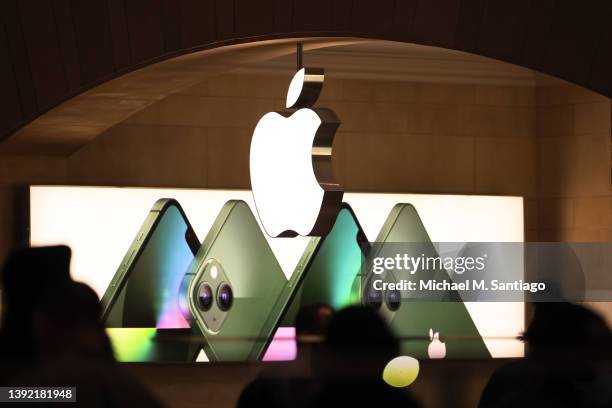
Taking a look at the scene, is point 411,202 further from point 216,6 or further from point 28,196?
point 216,6

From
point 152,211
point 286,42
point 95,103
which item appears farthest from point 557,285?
point 152,211

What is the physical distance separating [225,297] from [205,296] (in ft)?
0.60

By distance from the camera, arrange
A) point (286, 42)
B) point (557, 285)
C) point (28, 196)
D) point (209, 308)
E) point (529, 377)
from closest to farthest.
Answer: point (529, 377) < point (557, 285) < point (286, 42) < point (28, 196) < point (209, 308)

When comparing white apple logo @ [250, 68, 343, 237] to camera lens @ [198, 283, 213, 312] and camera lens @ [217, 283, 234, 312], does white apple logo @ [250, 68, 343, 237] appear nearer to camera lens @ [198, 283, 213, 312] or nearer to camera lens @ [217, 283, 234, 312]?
camera lens @ [198, 283, 213, 312]

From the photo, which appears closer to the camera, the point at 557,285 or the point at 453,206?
the point at 557,285

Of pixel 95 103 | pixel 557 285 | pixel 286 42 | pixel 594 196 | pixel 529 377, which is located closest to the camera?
pixel 529 377

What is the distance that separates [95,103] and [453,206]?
3248 millimetres

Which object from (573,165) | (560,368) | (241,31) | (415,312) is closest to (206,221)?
(415,312)

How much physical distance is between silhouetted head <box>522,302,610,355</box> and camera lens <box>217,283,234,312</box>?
4914 mm

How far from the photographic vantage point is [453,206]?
24.1 feet

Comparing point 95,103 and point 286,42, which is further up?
point 286,42

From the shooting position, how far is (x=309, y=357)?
2205 millimetres

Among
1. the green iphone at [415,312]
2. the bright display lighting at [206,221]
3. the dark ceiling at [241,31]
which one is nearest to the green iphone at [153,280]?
the bright display lighting at [206,221]

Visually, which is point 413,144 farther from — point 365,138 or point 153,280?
point 153,280
